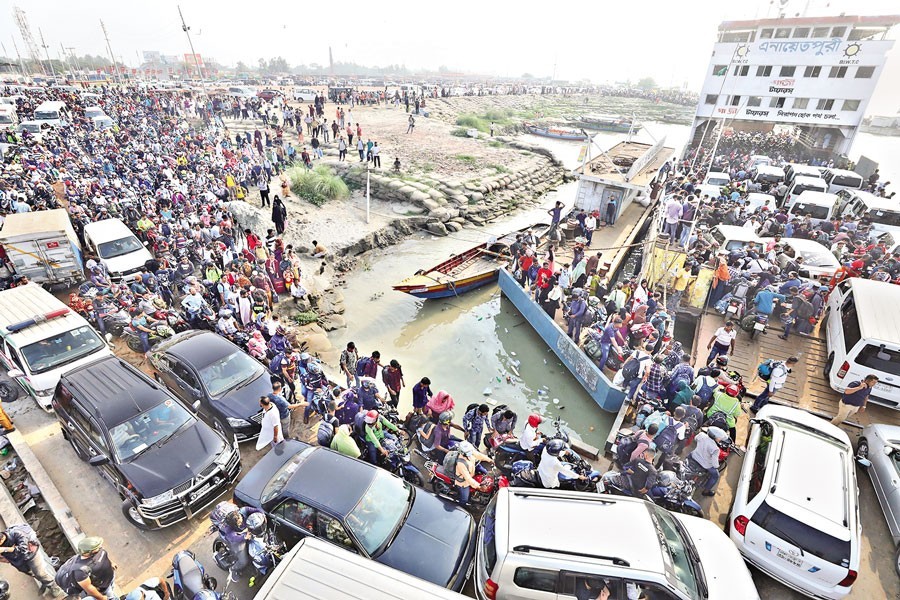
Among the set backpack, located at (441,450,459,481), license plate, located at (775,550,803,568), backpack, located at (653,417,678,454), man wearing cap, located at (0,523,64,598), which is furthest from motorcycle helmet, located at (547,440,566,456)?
man wearing cap, located at (0,523,64,598)

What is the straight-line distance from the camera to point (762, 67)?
27.9 metres

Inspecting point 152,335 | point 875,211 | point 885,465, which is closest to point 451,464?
point 885,465

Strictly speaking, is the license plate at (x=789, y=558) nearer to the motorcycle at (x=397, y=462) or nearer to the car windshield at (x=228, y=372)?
the motorcycle at (x=397, y=462)

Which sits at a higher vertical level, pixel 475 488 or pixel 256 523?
pixel 256 523

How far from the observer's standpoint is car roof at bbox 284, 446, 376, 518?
567cm

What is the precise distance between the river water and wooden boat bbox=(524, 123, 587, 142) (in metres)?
38.3

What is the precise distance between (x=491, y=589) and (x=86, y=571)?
4.63 metres

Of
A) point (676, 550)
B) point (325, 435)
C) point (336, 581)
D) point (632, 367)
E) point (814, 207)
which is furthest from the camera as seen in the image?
point (814, 207)

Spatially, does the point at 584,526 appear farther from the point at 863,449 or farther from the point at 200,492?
the point at 863,449

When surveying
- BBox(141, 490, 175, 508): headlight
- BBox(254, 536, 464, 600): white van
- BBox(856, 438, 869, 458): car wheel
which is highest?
BBox(254, 536, 464, 600): white van

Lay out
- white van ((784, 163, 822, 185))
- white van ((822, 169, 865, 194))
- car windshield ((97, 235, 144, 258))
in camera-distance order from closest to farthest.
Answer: car windshield ((97, 235, 144, 258)), white van ((822, 169, 865, 194)), white van ((784, 163, 822, 185))

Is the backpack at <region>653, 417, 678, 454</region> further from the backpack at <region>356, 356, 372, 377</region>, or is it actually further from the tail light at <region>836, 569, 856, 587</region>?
the backpack at <region>356, 356, 372, 377</region>

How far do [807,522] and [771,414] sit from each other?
220 centimetres

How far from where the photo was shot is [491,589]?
200 inches
